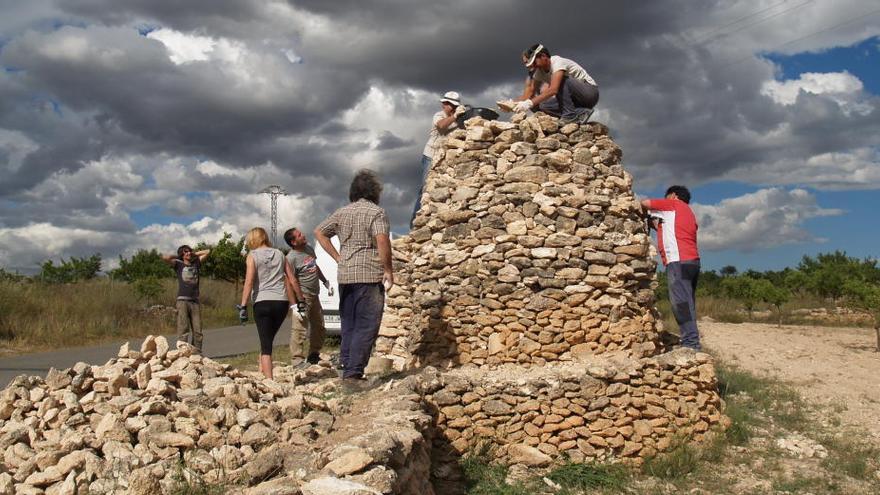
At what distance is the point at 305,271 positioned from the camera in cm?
891

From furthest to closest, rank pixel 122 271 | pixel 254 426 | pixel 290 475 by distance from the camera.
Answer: pixel 122 271
pixel 254 426
pixel 290 475

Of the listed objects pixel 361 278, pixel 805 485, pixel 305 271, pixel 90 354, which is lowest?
A: pixel 805 485

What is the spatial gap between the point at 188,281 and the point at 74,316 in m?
8.87

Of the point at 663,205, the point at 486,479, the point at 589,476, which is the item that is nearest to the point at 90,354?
the point at 486,479

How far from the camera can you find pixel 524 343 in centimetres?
727

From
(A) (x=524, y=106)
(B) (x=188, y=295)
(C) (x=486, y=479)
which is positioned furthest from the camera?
(B) (x=188, y=295)

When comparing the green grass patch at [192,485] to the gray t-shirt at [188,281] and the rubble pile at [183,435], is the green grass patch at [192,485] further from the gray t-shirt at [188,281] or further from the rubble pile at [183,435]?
the gray t-shirt at [188,281]

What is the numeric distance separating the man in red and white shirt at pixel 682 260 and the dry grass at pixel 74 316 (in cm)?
1221

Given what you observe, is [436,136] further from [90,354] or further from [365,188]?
[90,354]

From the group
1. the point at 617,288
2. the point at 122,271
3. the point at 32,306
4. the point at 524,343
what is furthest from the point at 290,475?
the point at 122,271

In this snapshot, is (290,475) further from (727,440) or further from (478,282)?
(727,440)

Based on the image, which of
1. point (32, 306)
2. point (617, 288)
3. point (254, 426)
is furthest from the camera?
point (32, 306)

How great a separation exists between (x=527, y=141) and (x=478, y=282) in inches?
67.3

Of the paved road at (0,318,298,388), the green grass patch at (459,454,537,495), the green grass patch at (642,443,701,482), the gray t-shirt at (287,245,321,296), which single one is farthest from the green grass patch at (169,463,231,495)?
the paved road at (0,318,298,388)
